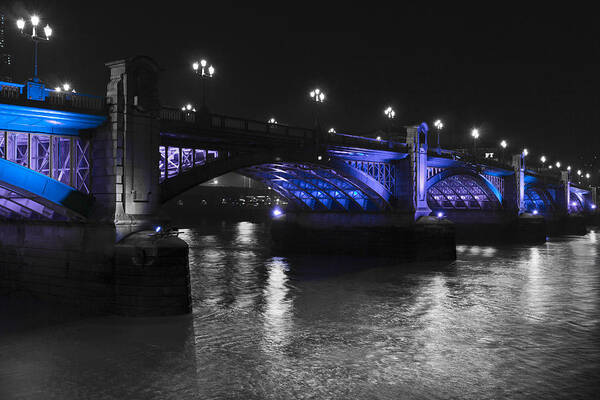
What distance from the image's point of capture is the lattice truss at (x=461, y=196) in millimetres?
61031

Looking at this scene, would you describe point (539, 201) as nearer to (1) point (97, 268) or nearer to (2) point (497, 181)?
(2) point (497, 181)

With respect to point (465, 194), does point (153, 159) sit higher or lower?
Answer: higher

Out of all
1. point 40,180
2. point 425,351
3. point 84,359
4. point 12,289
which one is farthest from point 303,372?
point 12,289

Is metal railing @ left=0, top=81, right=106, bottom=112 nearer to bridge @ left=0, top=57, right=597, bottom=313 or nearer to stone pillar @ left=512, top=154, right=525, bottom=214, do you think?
bridge @ left=0, top=57, right=597, bottom=313

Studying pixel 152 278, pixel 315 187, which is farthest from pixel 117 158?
pixel 315 187

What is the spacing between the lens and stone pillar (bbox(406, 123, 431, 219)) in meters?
43.6

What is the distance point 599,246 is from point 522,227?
8159 mm

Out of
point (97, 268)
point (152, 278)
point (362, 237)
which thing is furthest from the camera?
point (362, 237)

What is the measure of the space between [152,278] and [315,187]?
2596cm

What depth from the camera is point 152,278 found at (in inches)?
796

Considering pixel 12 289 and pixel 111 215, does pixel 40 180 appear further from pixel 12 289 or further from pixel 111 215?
pixel 12 289

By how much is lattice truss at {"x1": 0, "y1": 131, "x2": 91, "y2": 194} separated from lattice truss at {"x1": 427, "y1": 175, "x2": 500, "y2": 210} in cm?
4341

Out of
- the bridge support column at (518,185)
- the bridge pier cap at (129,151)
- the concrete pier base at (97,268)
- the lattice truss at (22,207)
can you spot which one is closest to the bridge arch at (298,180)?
the bridge pier cap at (129,151)

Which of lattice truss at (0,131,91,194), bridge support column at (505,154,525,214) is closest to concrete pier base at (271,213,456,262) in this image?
lattice truss at (0,131,91,194)
